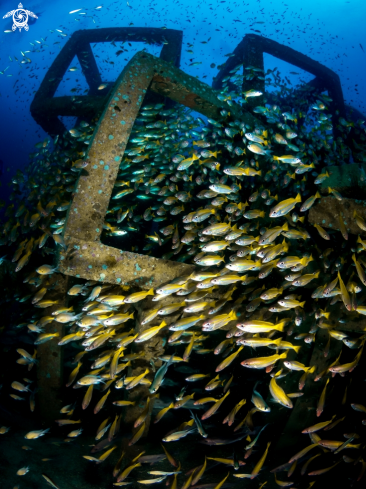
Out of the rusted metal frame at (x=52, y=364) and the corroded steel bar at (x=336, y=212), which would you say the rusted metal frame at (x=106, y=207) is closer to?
the rusted metal frame at (x=52, y=364)

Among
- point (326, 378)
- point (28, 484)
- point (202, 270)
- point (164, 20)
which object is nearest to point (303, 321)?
point (326, 378)

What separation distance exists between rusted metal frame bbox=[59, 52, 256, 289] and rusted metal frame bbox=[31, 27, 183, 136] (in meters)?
3.86

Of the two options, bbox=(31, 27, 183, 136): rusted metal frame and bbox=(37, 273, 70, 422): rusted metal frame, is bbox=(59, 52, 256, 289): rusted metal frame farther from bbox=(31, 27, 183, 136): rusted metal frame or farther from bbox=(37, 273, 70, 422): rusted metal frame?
bbox=(31, 27, 183, 136): rusted metal frame

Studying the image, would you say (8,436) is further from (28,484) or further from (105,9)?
(105,9)

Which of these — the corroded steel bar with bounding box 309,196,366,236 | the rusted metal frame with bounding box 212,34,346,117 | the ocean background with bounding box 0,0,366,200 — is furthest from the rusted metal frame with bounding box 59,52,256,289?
the ocean background with bounding box 0,0,366,200

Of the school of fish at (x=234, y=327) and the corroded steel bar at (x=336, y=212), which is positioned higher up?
the corroded steel bar at (x=336, y=212)

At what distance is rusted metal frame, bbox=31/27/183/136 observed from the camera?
311 inches

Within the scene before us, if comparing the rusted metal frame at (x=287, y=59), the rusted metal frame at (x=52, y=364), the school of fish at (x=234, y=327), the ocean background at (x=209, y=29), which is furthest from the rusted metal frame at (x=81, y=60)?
the ocean background at (x=209, y=29)

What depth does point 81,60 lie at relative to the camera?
449 inches

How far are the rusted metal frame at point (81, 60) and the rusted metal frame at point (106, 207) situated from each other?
3856 mm

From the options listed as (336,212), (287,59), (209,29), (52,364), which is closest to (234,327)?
(336,212)

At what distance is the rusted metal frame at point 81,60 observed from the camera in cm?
790

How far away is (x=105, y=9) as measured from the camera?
309 feet

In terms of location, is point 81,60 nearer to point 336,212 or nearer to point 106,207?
point 106,207
